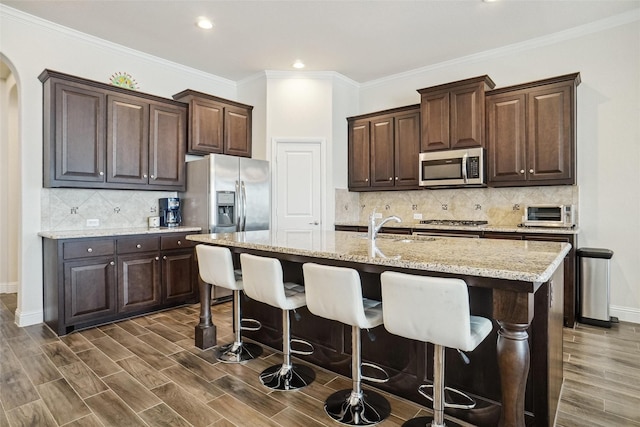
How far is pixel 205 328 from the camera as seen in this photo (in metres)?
2.92

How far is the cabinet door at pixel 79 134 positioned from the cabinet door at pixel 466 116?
3.91 meters

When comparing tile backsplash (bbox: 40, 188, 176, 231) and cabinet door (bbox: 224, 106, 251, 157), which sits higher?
cabinet door (bbox: 224, 106, 251, 157)

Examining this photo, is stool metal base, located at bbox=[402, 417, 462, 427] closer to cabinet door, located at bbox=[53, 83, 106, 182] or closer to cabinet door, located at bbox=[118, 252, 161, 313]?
cabinet door, located at bbox=[118, 252, 161, 313]

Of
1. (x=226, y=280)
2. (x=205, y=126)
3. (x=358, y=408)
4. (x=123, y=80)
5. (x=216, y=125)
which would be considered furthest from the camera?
(x=216, y=125)

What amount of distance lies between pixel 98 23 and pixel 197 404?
12.5ft

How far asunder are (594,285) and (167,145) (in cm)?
485

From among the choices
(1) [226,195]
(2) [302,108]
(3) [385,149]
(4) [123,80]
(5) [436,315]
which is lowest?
(5) [436,315]

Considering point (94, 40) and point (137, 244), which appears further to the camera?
point (94, 40)

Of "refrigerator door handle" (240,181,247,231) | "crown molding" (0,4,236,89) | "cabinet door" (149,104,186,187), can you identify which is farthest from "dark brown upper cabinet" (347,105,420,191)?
"cabinet door" (149,104,186,187)

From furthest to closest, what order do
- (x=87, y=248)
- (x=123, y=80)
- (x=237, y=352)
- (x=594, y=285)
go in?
(x=123, y=80)
(x=594, y=285)
(x=87, y=248)
(x=237, y=352)

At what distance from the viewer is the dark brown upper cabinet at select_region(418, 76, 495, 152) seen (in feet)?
13.4

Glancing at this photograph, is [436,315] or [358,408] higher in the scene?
[436,315]

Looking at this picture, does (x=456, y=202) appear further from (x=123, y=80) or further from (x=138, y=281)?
(x=123, y=80)

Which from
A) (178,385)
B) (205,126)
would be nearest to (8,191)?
(205,126)
